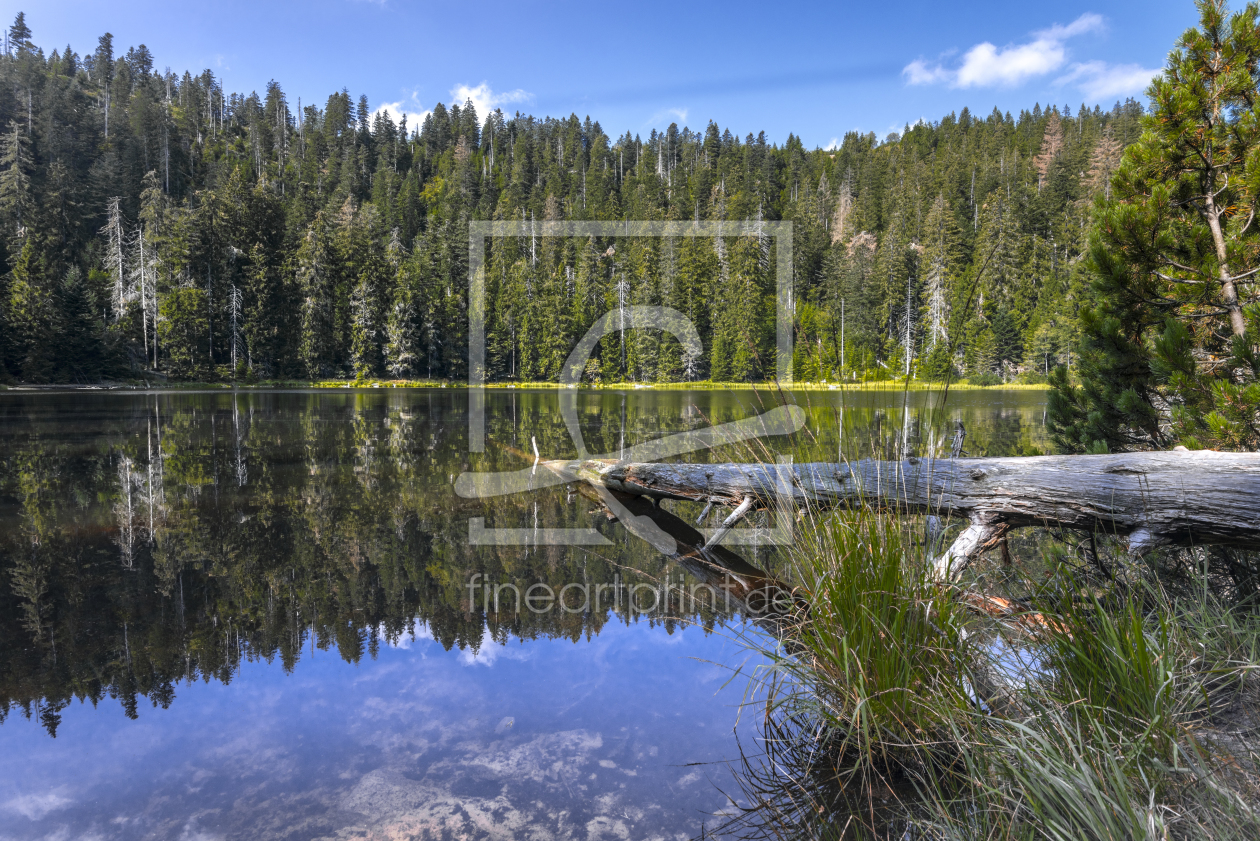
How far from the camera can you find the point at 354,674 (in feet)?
12.1

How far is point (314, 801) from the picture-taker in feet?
8.32

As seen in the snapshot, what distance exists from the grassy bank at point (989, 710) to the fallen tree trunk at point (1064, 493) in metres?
0.24

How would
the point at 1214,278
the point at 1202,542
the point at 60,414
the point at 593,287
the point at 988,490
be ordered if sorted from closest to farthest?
the point at 1202,542 → the point at 988,490 → the point at 1214,278 → the point at 60,414 → the point at 593,287

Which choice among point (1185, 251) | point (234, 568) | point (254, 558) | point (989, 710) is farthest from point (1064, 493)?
point (254, 558)

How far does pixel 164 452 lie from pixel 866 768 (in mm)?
12849

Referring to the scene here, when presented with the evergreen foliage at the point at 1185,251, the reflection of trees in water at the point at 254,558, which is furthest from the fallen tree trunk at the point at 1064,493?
the evergreen foliage at the point at 1185,251

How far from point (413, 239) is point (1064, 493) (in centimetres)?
8242

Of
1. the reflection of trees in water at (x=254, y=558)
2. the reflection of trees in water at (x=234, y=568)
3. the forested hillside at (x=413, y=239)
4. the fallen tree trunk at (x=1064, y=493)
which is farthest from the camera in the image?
the forested hillside at (x=413, y=239)

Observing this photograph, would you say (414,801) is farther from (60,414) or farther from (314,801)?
(60,414)

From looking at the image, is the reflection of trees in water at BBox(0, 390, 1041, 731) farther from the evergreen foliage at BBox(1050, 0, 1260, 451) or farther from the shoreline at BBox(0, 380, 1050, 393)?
the shoreline at BBox(0, 380, 1050, 393)

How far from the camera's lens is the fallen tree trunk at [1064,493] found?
2.64m

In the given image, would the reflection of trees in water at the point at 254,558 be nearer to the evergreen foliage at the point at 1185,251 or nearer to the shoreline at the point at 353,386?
the evergreen foliage at the point at 1185,251

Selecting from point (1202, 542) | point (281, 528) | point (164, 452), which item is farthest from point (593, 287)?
point (1202, 542)

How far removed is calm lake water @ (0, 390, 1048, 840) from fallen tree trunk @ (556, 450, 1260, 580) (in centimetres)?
25
